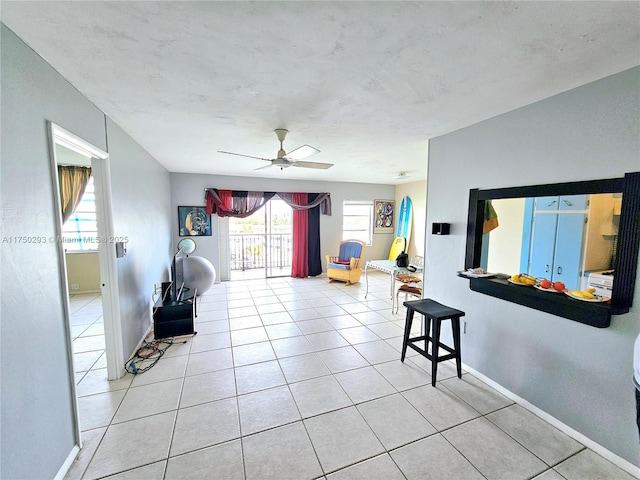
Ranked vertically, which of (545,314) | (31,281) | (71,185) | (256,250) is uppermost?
(71,185)

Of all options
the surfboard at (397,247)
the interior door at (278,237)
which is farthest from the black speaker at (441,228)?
the interior door at (278,237)

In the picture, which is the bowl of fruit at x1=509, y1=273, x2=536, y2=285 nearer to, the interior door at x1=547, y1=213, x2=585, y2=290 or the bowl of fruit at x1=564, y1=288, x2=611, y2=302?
the bowl of fruit at x1=564, y1=288, x2=611, y2=302

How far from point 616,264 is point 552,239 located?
2.92 feet

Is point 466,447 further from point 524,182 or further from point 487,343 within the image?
point 524,182

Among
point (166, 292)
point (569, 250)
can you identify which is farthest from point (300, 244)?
point (569, 250)

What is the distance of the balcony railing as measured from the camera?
22.7 ft

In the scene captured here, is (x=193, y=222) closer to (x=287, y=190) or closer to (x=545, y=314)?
(x=287, y=190)

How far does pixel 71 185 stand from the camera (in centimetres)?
475

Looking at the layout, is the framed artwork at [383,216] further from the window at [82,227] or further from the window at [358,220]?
the window at [82,227]

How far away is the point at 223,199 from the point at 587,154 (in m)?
5.46

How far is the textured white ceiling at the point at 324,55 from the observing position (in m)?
1.14

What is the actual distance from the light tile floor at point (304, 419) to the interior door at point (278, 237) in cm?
345

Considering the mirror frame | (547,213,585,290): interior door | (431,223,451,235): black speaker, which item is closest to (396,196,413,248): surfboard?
(431,223,451,235): black speaker

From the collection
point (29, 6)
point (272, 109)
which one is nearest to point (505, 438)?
point (272, 109)
